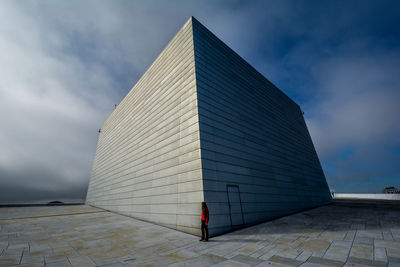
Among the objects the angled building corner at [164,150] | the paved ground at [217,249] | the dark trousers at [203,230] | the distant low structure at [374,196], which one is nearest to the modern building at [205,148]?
the angled building corner at [164,150]

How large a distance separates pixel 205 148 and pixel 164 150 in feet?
13.8

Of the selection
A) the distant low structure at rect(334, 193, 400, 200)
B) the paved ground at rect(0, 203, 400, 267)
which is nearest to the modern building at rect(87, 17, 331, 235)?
the paved ground at rect(0, 203, 400, 267)

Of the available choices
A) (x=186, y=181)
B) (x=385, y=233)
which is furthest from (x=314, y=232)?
(x=186, y=181)

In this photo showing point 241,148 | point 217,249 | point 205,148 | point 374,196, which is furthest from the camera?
point 374,196

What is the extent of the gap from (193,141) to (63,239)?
8.29 m

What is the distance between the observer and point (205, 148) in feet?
34.1

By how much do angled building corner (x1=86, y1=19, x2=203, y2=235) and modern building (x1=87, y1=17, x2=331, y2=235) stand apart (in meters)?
0.07

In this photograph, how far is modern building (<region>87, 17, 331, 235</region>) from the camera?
33.9ft

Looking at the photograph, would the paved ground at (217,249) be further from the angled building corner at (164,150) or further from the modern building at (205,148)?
the angled building corner at (164,150)

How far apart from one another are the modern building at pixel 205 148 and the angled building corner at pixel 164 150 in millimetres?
73

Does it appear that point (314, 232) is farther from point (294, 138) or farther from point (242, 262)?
point (294, 138)

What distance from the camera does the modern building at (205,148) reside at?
1033 centimetres

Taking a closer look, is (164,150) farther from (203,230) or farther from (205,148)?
(203,230)

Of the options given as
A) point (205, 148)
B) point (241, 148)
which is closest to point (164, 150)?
point (205, 148)
